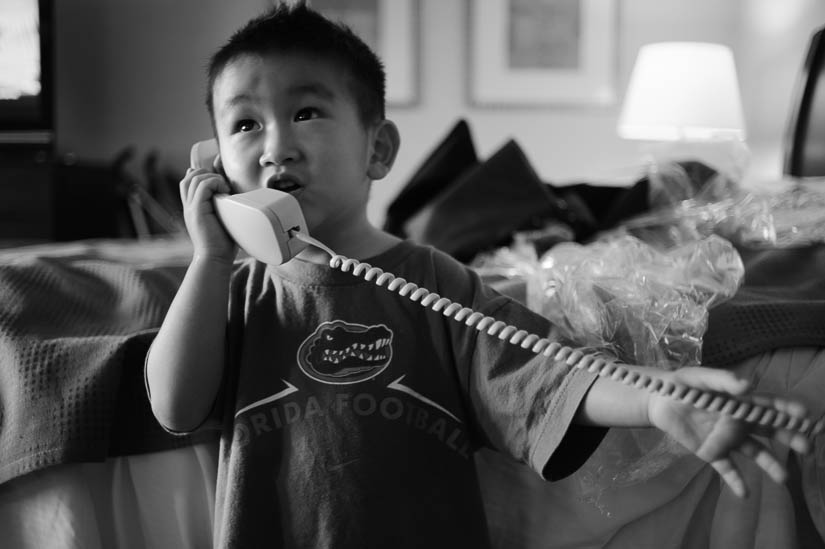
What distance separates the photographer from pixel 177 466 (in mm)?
785

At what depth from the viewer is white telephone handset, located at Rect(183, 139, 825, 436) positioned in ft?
1.74

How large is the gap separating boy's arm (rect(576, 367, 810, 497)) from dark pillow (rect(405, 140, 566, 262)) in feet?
2.47

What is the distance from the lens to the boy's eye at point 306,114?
2.47 feet

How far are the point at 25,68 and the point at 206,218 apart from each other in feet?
8.49

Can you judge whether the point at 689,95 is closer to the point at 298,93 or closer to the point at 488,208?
the point at 488,208

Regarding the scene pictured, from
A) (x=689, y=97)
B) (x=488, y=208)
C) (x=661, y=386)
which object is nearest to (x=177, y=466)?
(x=661, y=386)

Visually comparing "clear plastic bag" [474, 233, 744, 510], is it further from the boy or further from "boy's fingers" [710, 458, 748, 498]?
"boy's fingers" [710, 458, 748, 498]

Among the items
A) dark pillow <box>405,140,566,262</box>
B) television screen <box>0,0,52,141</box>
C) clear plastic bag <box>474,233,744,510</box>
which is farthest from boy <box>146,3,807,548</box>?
television screen <box>0,0,52,141</box>

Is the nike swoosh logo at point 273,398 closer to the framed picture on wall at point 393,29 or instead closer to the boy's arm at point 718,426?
the boy's arm at point 718,426

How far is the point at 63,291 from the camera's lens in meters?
0.88

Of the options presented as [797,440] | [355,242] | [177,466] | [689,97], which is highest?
[689,97]

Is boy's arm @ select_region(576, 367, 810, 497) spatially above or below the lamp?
below

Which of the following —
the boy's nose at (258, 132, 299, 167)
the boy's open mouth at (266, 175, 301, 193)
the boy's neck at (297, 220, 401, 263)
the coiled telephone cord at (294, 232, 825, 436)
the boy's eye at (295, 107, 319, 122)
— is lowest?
the coiled telephone cord at (294, 232, 825, 436)

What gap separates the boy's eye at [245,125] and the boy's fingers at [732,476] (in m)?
0.50
